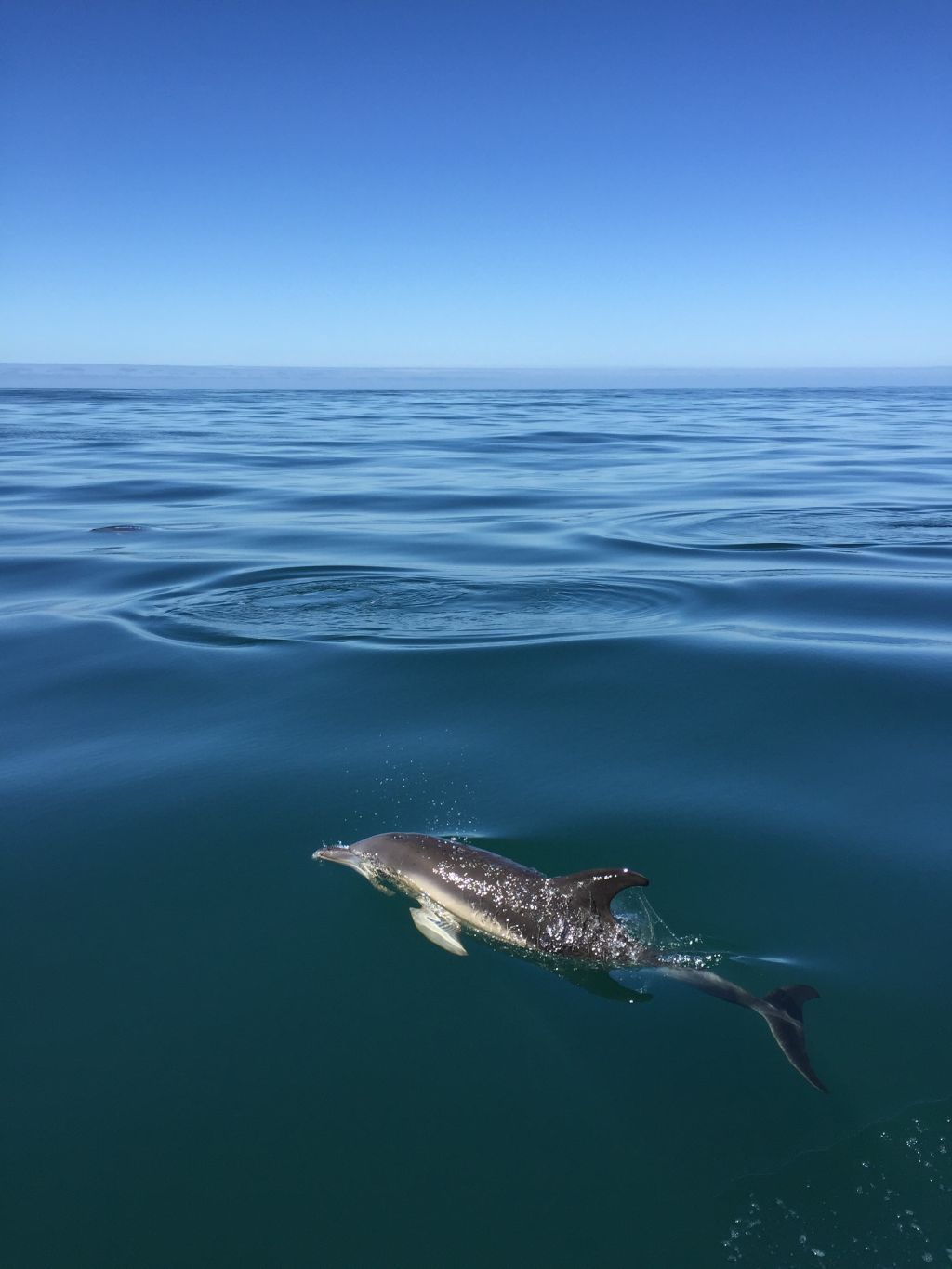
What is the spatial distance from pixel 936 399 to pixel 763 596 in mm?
71520

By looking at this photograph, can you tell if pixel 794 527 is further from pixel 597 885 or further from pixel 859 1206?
pixel 859 1206

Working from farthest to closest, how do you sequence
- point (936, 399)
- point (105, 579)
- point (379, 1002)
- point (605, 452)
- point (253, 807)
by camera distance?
point (936, 399)
point (605, 452)
point (105, 579)
point (253, 807)
point (379, 1002)

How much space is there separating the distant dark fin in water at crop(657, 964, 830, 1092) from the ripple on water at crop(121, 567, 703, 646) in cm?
598

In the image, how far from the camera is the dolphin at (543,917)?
5.01m

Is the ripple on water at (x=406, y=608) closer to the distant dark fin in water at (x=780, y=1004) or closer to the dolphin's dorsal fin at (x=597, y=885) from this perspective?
the dolphin's dorsal fin at (x=597, y=885)

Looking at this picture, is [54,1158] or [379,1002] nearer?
[54,1158]

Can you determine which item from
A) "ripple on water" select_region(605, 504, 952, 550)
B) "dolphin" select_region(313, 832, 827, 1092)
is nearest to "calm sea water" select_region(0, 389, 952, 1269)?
"dolphin" select_region(313, 832, 827, 1092)

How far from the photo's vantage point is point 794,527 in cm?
1827

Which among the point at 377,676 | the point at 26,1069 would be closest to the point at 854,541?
the point at 377,676

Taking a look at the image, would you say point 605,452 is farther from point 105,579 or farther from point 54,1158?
point 54,1158

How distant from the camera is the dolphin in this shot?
5012 mm

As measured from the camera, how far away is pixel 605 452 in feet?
111

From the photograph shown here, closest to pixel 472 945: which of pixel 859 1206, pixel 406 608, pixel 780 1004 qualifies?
pixel 780 1004

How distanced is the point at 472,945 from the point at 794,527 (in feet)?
47.4
